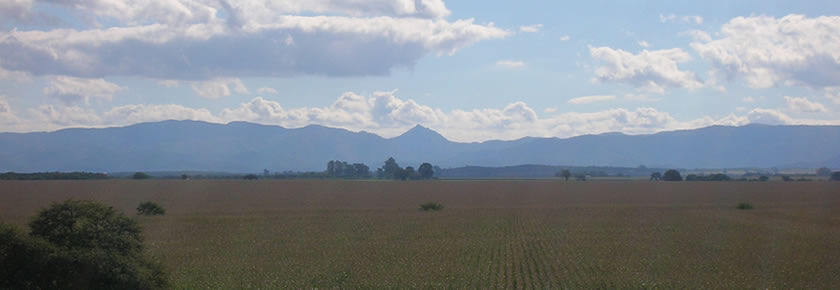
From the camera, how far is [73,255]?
59.1ft

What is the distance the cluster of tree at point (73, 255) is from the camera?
17828 mm

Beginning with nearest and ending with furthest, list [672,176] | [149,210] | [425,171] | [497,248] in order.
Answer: [497,248] → [149,210] → [672,176] → [425,171]

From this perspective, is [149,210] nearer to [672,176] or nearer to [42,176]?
[42,176]

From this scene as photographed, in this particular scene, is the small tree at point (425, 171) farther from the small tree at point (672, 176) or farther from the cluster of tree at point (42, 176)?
the cluster of tree at point (42, 176)

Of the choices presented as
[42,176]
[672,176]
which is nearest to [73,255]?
[42,176]

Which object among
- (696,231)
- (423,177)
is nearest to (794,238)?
(696,231)

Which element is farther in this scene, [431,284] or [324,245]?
[324,245]

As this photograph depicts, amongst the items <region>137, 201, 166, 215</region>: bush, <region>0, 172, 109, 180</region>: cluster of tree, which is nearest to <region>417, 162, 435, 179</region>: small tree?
<region>0, 172, 109, 180</region>: cluster of tree

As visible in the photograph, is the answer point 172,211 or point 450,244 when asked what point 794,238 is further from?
point 172,211

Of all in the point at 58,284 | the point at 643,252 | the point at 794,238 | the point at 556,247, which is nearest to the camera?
the point at 58,284

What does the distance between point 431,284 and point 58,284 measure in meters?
10.9

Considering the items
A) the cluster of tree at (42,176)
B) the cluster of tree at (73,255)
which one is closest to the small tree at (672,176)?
the cluster of tree at (42,176)

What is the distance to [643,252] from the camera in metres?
32.7

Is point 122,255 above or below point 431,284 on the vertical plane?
above
